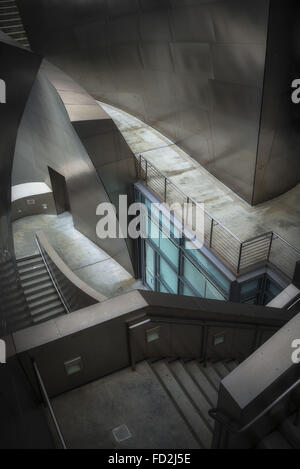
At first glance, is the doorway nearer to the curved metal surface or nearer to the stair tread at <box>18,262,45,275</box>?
the stair tread at <box>18,262,45,275</box>

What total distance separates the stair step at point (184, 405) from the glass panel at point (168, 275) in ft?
21.7

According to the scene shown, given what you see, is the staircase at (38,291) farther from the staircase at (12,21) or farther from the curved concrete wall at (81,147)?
the staircase at (12,21)

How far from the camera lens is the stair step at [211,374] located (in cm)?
652

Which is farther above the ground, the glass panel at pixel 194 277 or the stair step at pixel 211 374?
the stair step at pixel 211 374

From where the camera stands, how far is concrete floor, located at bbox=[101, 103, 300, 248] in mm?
10250

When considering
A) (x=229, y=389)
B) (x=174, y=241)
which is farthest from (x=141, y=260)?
(x=229, y=389)

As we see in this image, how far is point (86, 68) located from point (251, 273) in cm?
1401

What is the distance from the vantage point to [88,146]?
12.5 meters

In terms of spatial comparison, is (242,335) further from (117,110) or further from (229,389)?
(117,110)

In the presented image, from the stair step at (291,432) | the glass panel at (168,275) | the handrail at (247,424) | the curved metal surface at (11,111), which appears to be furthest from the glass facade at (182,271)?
the handrail at (247,424)

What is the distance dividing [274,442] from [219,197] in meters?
8.49

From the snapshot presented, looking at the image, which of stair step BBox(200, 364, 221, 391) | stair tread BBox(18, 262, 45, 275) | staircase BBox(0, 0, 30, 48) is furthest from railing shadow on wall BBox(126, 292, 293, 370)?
staircase BBox(0, 0, 30, 48)

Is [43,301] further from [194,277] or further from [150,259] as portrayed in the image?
[194,277]

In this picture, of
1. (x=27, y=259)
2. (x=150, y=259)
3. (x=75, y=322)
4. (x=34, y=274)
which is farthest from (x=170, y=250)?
(x=75, y=322)
